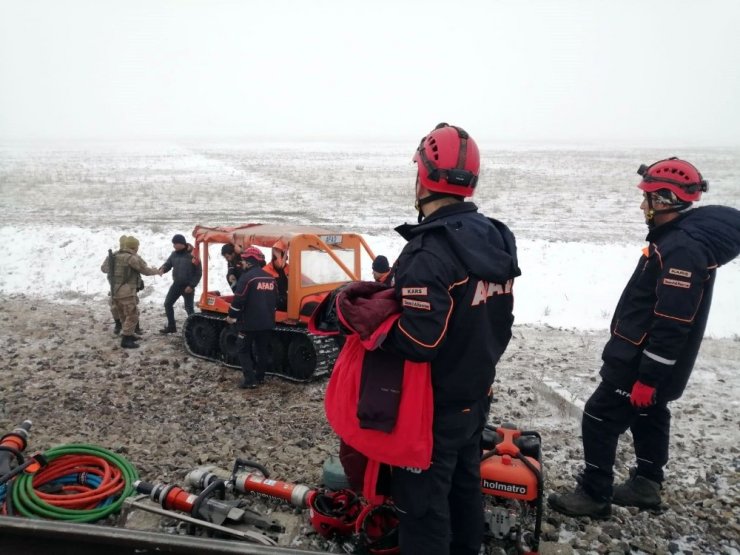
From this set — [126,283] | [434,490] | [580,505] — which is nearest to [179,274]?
[126,283]

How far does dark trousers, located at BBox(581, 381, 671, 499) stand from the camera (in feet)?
13.0

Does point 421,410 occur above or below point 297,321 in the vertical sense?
above

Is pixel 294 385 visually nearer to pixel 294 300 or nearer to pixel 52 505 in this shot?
pixel 294 300

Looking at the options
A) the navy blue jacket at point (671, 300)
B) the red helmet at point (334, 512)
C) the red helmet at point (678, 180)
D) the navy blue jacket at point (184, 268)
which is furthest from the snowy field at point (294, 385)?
Answer: the red helmet at point (678, 180)

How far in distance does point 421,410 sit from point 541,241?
12.3 metres

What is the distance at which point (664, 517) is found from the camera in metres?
4.14

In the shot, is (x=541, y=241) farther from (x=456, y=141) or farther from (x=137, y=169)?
(x=137, y=169)

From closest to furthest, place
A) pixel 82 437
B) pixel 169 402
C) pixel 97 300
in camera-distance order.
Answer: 1. pixel 82 437
2. pixel 169 402
3. pixel 97 300

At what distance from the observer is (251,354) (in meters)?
7.19

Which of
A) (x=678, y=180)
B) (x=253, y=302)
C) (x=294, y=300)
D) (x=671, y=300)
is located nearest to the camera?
(x=671, y=300)

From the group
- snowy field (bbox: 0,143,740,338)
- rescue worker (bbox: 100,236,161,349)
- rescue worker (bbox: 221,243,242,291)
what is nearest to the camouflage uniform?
rescue worker (bbox: 100,236,161,349)

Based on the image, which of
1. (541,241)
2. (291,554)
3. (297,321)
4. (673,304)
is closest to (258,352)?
(297,321)

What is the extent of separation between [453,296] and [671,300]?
1694 mm

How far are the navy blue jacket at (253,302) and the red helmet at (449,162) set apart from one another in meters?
4.39
